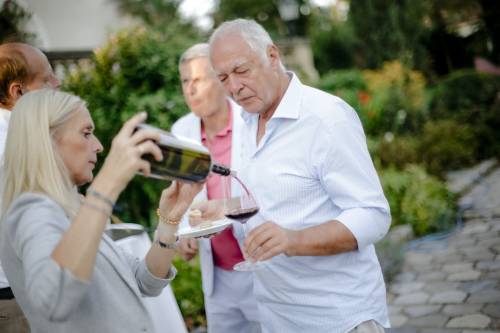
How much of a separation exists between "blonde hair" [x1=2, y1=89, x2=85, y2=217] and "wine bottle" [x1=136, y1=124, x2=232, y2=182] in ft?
0.89

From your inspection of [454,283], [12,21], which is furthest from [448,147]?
[12,21]

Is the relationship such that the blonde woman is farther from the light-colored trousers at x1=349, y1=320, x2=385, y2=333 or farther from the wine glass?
the light-colored trousers at x1=349, y1=320, x2=385, y2=333

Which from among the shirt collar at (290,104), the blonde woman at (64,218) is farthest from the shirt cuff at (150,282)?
the shirt collar at (290,104)

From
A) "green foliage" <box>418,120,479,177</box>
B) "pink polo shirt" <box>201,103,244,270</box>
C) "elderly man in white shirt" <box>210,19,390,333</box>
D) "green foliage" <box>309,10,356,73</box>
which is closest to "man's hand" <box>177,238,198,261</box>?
"pink polo shirt" <box>201,103,244,270</box>

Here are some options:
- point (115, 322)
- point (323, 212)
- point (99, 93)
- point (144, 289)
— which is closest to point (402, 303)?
point (323, 212)

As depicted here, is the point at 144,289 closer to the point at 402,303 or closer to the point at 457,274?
the point at 402,303

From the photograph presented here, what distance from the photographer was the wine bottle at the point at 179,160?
1.30 m

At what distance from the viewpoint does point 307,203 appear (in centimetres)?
180

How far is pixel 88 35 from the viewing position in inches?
447

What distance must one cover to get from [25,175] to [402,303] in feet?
11.4

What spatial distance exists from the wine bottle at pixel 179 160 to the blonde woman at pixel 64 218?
0.17ft

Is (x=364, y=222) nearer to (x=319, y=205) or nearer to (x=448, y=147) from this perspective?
(x=319, y=205)

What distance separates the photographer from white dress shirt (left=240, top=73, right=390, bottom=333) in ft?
5.61

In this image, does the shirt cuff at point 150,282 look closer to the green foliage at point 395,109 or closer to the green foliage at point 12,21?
the green foliage at point 12,21
